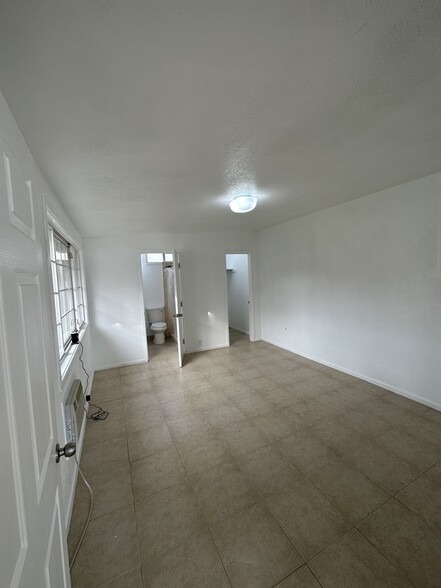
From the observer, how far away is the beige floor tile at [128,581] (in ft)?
4.01

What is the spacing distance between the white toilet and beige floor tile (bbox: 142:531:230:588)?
13.6 ft

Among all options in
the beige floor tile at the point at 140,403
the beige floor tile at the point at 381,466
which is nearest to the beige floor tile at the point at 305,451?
the beige floor tile at the point at 381,466

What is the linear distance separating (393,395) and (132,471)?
2.83m

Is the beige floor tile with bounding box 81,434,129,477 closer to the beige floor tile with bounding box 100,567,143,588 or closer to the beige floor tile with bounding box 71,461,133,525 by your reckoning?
the beige floor tile with bounding box 71,461,133,525

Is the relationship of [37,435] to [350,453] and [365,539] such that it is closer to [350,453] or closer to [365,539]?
[365,539]

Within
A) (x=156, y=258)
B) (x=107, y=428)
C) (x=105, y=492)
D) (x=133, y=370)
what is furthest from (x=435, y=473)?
(x=156, y=258)

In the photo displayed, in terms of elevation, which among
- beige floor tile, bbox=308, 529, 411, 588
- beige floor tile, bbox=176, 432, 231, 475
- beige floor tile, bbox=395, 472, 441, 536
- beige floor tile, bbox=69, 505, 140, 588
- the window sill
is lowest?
beige floor tile, bbox=308, 529, 411, 588

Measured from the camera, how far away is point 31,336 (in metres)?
0.76

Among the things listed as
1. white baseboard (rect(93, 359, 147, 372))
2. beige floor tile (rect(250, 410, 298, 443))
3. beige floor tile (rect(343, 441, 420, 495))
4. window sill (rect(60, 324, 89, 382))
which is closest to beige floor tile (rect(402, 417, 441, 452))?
beige floor tile (rect(343, 441, 420, 495))

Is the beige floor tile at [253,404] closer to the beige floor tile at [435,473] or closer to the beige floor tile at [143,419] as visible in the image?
the beige floor tile at [143,419]

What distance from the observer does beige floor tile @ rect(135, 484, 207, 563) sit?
1.41 metres

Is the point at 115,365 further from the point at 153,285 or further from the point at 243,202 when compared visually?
the point at 243,202

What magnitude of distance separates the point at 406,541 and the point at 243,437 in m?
1.22

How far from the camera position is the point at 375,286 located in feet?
9.61
